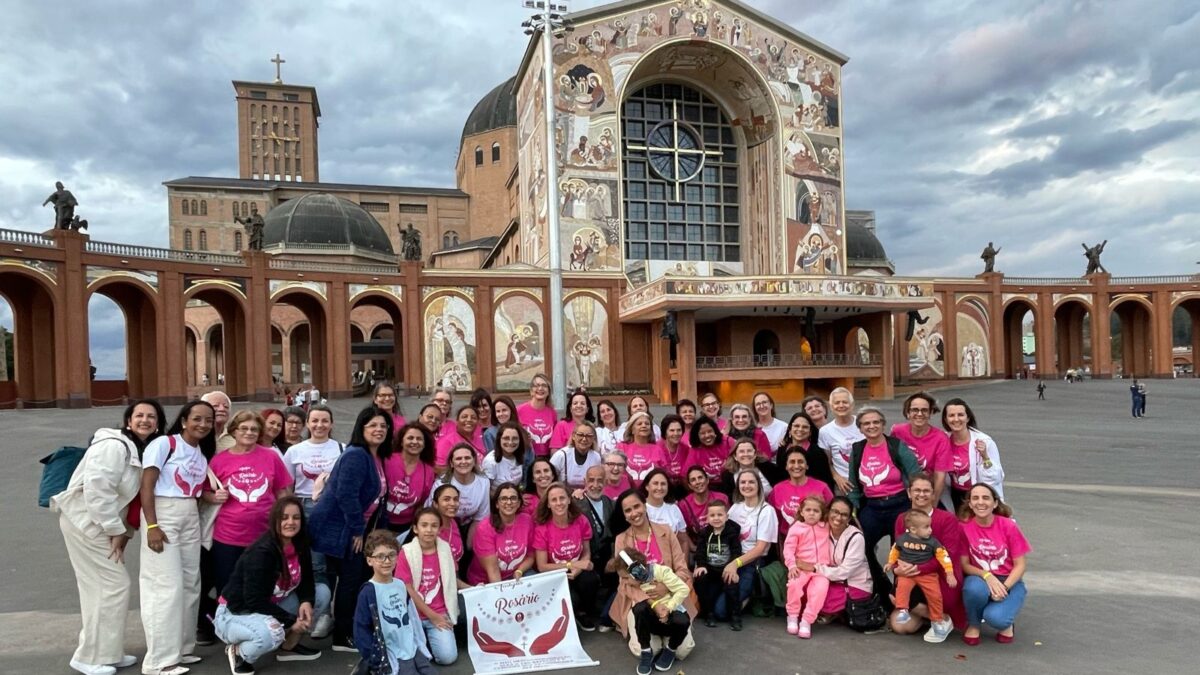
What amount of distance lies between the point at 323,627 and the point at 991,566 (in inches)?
193

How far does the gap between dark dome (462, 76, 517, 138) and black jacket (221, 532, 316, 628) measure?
181ft

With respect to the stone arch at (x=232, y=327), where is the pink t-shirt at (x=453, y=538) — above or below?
below

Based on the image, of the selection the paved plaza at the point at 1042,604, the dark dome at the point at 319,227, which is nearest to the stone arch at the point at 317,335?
the dark dome at the point at 319,227

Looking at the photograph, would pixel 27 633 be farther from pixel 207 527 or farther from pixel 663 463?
pixel 663 463

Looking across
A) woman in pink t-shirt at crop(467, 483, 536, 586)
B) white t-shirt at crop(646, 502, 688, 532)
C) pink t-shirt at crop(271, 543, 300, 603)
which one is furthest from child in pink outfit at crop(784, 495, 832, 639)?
pink t-shirt at crop(271, 543, 300, 603)

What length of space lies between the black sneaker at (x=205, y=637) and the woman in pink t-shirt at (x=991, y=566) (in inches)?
217

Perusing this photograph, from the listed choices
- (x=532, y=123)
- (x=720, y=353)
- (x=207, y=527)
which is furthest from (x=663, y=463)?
(x=532, y=123)

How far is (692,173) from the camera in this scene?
39.5 metres

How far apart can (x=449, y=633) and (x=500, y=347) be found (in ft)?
97.0

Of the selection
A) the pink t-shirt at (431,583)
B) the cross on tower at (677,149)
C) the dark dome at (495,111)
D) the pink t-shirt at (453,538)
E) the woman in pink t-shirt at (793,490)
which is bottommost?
the pink t-shirt at (431,583)

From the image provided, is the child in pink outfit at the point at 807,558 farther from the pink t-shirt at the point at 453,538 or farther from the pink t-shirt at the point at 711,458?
the pink t-shirt at the point at 453,538

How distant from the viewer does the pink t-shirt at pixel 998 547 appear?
5.43 m

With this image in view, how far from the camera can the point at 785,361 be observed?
1249 inches

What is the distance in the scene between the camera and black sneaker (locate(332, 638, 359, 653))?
215 inches
